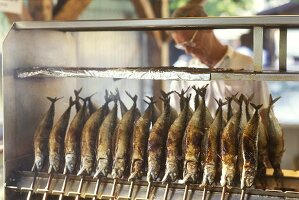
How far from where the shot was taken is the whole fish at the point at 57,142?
3.54 meters

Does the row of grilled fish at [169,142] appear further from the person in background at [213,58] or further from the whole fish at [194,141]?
the person in background at [213,58]

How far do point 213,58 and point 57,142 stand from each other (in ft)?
6.85

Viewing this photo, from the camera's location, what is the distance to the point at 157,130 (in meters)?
3.28

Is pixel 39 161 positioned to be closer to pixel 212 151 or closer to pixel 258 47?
pixel 212 151

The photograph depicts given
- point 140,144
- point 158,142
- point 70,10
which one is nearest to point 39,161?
point 140,144

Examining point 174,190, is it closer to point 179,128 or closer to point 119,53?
point 179,128

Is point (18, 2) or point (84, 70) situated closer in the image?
point (84, 70)

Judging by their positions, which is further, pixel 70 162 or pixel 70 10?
pixel 70 10

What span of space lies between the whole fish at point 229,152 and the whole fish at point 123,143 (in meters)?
0.70

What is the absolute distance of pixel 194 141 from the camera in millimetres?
3166

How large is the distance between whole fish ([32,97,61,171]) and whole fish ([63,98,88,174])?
193 millimetres

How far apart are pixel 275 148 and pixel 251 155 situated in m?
0.36

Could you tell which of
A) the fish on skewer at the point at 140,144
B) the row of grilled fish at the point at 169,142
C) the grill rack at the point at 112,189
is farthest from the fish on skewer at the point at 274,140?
the fish on skewer at the point at 140,144

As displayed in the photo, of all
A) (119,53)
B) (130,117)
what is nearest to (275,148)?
(130,117)
